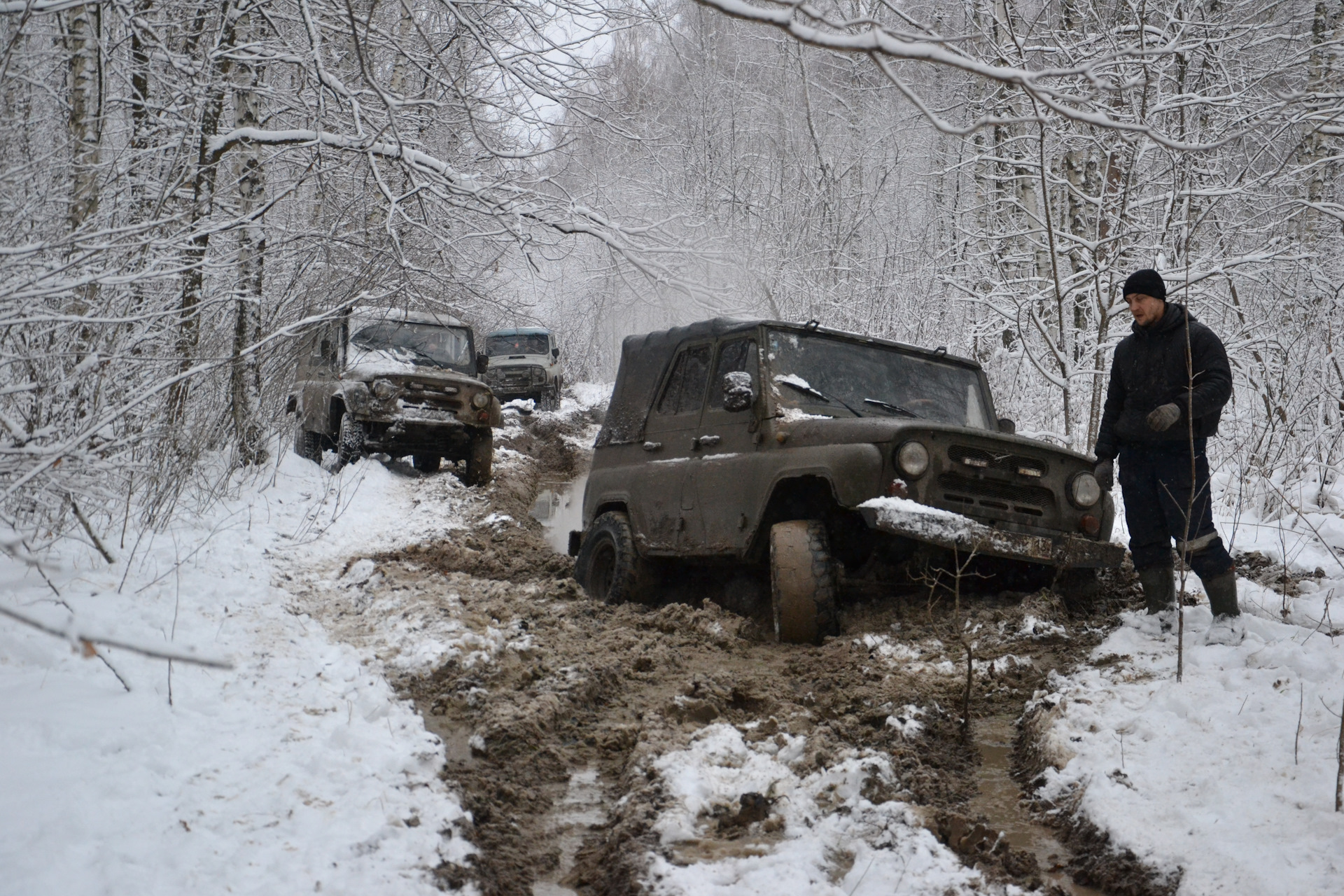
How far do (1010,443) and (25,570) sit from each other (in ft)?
14.6

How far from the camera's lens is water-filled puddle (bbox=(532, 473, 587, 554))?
32.8 ft

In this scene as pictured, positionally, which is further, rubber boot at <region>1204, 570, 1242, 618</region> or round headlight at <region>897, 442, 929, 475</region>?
round headlight at <region>897, 442, 929, 475</region>

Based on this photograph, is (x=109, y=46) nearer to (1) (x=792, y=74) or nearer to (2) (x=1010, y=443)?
(2) (x=1010, y=443)

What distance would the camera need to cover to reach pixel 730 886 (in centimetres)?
260

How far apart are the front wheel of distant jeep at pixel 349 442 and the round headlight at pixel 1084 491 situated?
26.9 ft

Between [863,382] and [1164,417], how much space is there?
1.57 metres

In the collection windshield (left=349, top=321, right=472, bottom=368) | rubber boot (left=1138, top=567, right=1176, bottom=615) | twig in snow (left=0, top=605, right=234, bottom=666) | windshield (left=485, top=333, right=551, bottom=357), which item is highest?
windshield (left=485, top=333, right=551, bottom=357)

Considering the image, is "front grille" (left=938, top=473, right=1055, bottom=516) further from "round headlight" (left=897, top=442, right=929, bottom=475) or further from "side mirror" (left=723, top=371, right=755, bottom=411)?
"side mirror" (left=723, top=371, right=755, bottom=411)

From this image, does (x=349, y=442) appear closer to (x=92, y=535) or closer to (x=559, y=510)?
(x=559, y=510)

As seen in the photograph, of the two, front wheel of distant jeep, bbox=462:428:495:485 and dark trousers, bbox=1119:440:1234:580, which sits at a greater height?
dark trousers, bbox=1119:440:1234:580

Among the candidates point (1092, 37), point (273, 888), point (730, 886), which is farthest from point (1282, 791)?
point (1092, 37)

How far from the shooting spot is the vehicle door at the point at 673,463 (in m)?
5.71

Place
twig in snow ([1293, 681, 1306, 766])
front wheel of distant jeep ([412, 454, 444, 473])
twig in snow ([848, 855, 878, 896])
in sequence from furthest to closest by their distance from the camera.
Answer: front wheel of distant jeep ([412, 454, 444, 473]) < twig in snow ([1293, 681, 1306, 766]) < twig in snow ([848, 855, 878, 896])

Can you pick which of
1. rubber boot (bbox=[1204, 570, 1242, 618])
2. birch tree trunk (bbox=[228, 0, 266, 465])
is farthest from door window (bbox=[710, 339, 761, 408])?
birch tree trunk (bbox=[228, 0, 266, 465])
